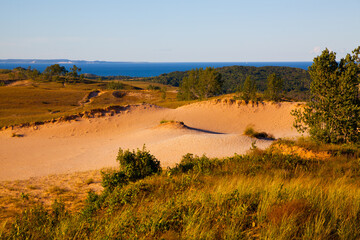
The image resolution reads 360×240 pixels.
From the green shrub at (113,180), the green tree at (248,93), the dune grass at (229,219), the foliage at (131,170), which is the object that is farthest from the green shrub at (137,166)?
the green tree at (248,93)

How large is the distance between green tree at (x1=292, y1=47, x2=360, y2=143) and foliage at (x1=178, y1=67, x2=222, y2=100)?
154 feet

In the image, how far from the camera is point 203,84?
62.4 m

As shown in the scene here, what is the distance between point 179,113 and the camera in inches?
1227

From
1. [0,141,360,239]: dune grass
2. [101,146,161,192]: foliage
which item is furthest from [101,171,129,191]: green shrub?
[0,141,360,239]: dune grass

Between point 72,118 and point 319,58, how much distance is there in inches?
858

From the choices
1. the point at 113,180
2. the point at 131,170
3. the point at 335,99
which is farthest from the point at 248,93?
the point at 113,180

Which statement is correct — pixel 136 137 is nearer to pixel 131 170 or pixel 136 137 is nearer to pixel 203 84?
pixel 131 170

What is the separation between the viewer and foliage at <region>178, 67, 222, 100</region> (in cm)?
6188

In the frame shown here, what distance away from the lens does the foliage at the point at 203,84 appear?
61.9 m

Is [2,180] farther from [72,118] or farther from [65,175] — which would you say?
[72,118]

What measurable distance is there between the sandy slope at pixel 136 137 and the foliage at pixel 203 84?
2984 cm

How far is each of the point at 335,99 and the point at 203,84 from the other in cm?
5100

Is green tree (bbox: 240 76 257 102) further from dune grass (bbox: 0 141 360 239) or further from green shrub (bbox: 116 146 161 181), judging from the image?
dune grass (bbox: 0 141 360 239)

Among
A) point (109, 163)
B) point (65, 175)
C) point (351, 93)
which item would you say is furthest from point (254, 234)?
point (109, 163)
